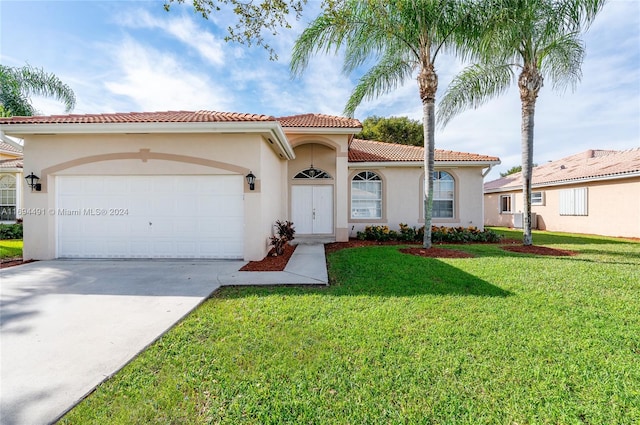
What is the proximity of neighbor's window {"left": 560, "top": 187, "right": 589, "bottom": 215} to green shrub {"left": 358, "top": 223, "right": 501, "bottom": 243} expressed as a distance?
25.2ft

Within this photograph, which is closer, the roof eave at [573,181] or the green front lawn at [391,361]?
the green front lawn at [391,361]

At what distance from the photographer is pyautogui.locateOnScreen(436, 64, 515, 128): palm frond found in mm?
10523

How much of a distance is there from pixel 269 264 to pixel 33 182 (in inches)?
302

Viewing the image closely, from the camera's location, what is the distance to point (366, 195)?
46.7ft

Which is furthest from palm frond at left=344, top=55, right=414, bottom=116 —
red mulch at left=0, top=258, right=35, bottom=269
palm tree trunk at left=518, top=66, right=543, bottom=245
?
red mulch at left=0, top=258, right=35, bottom=269

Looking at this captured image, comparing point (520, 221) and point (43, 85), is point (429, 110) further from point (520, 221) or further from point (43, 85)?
point (43, 85)

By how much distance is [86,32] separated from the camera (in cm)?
925

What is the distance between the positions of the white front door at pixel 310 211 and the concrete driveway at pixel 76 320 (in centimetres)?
551

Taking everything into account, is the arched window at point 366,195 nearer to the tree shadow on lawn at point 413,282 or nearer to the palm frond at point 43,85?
the tree shadow on lawn at point 413,282

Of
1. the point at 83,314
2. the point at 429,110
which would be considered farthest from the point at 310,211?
the point at 83,314

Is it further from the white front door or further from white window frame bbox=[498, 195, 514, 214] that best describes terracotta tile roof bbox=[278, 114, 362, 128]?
white window frame bbox=[498, 195, 514, 214]

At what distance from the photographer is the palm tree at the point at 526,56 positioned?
8.31 metres

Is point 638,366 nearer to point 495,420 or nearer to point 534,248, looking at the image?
point 495,420

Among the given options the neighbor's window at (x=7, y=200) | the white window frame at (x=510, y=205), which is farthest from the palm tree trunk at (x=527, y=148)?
the neighbor's window at (x=7, y=200)
